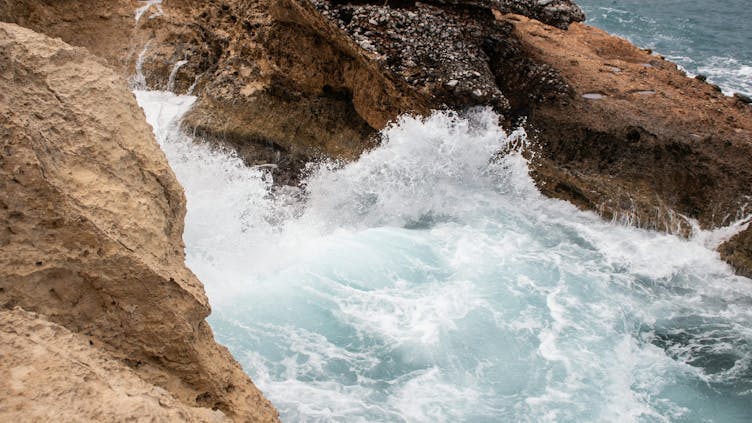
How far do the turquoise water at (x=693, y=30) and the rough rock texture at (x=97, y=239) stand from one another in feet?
43.3

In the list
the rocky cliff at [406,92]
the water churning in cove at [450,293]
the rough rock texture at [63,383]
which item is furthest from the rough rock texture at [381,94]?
the rough rock texture at [63,383]

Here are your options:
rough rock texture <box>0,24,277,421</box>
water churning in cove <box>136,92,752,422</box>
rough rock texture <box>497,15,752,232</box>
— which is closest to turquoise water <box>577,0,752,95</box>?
rough rock texture <box>497,15,752,232</box>

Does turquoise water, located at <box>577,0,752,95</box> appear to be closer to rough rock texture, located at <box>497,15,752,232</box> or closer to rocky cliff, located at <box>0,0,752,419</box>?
rough rock texture, located at <box>497,15,752,232</box>

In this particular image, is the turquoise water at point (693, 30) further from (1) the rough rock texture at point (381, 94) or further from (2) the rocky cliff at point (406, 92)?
(1) the rough rock texture at point (381, 94)

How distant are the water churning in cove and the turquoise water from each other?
292 inches

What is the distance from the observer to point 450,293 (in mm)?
6586

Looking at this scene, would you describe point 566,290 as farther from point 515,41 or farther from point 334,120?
point 515,41

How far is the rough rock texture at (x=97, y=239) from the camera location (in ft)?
7.35

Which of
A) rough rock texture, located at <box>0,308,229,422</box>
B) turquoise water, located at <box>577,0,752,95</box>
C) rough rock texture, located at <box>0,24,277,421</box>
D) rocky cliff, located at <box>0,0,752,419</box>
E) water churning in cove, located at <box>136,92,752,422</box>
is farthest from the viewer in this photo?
turquoise water, located at <box>577,0,752,95</box>

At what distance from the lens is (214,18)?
8430 mm

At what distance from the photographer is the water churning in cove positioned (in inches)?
Answer: 214

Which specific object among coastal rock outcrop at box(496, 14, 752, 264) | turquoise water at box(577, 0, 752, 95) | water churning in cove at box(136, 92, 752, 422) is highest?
turquoise water at box(577, 0, 752, 95)

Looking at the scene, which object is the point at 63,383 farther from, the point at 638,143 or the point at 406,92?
the point at 638,143

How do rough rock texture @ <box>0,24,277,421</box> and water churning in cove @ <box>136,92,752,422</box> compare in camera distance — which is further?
water churning in cove @ <box>136,92,752,422</box>
